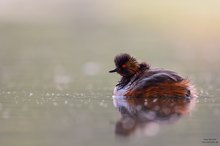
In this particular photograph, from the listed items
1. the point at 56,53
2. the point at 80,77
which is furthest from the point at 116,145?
the point at 56,53

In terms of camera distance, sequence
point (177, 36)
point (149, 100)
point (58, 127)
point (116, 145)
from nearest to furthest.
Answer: point (116, 145), point (58, 127), point (149, 100), point (177, 36)

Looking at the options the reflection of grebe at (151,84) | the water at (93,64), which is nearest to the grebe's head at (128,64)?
the reflection of grebe at (151,84)

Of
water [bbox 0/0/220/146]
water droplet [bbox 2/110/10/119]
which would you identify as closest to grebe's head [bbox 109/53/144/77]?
water [bbox 0/0/220/146]

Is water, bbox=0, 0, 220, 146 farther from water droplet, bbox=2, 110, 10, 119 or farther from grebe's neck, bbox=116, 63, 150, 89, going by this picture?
grebe's neck, bbox=116, 63, 150, 89

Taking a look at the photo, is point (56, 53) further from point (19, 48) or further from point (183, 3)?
point (183, 3)

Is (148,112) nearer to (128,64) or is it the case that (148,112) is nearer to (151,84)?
(151,84)
